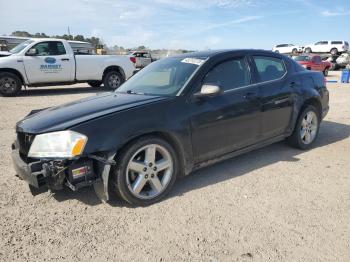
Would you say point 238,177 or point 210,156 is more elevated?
point 210,156

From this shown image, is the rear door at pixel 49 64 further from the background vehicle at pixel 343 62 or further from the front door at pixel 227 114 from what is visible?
the background vehicle at pixel 343 62

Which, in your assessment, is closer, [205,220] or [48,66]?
[205,220]

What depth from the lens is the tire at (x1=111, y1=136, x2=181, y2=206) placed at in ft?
10.7

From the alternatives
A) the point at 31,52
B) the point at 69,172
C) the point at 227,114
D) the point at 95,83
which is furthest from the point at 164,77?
the point at 95,83

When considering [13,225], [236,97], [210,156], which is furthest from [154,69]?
[13,225]

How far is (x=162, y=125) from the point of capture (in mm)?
3449

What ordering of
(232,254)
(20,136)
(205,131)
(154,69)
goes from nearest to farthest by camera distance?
(232,254)
(20,136)
(205,131)
(154,69)

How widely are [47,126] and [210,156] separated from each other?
184cm

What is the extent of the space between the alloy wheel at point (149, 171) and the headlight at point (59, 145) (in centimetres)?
54

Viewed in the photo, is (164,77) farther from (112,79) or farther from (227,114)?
(112,79)

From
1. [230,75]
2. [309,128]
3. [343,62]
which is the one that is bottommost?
[343,62]

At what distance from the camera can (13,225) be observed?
3.12 m

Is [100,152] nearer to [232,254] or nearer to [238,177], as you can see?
[232,254]

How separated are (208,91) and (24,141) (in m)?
2.02
